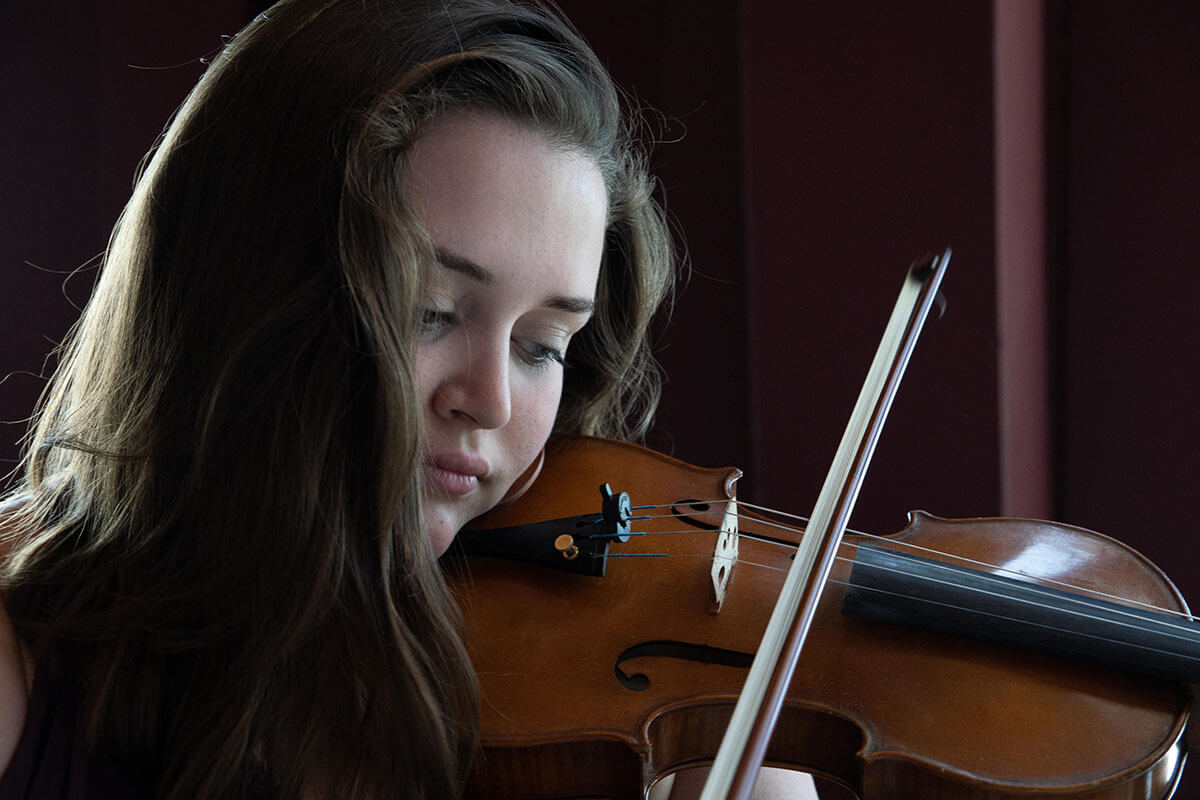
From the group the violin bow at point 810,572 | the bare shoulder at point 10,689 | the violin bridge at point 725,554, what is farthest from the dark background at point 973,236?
the bare shoulder at point 10,689

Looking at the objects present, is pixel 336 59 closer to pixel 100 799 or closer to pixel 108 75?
pixel 100 799

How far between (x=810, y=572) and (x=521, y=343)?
0.28 metres

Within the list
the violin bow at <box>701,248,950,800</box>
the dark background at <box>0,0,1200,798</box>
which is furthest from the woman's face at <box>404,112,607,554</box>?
the dark background at <box>0,0,1200,798</box>

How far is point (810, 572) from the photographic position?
27.3 inches

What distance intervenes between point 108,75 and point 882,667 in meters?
1.62

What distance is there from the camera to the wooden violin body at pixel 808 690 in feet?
2.31

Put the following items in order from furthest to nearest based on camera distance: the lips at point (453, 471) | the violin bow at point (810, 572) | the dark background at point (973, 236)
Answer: the dark background at point (973, 236), the lips at point (453, 471), the violin bow at point (810, 572)

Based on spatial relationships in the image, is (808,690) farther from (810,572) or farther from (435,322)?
(435,322)

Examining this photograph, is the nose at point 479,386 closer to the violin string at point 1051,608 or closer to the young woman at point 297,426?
→ the young woman at point 297,426

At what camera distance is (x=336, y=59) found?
73 centimetres

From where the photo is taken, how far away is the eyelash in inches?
28.7

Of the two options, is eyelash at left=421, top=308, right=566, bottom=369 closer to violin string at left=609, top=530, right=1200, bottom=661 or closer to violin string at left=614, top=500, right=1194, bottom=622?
violin string at left=614, top=500, right=1194, bottom=622

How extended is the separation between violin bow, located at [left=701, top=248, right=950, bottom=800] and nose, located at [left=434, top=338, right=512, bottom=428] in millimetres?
234

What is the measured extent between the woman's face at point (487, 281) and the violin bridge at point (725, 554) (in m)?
0.19
